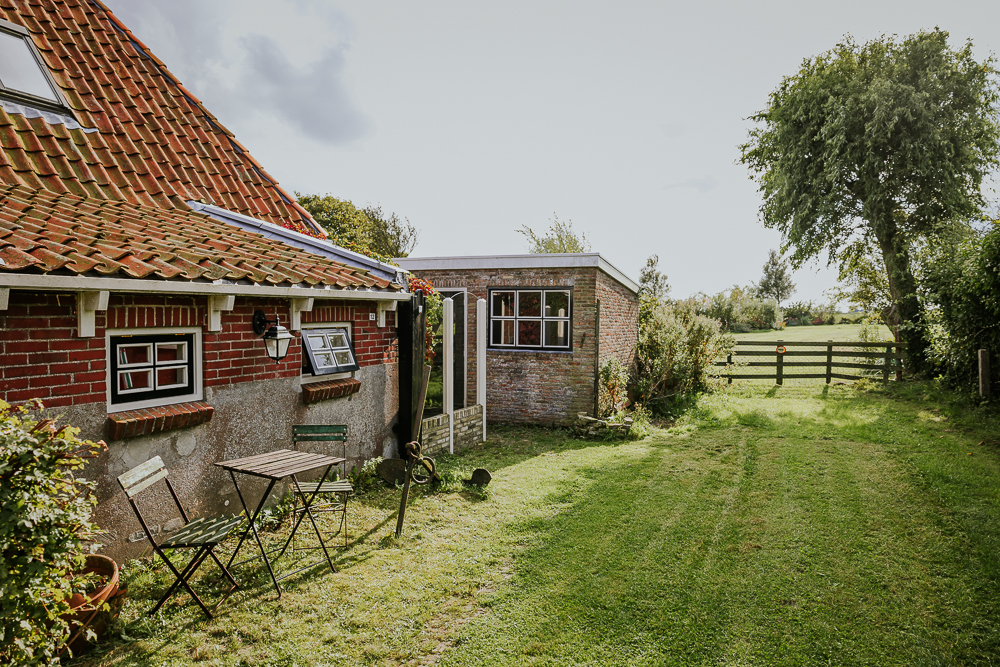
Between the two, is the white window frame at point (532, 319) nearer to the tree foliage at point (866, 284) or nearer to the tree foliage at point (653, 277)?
the tree foliage at point (866, 284)

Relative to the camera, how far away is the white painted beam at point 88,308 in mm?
4172

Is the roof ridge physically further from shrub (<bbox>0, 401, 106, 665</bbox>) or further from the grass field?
the grass field

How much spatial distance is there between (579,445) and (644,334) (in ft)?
20.0

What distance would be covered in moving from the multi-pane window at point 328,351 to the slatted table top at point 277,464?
4.70ft

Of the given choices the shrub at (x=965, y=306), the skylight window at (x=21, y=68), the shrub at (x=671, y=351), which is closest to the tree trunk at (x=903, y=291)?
the shrub at (x=965, y=306)

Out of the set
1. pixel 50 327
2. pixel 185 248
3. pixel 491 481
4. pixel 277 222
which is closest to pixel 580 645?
pixel 491 481

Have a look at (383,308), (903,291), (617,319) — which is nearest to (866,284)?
(903,291)

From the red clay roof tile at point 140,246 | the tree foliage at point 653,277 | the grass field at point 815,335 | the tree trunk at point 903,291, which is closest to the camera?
the red clay roof tile at point 140,246

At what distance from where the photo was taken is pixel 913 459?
8.84 meters

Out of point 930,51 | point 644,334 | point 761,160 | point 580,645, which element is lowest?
point 580,645

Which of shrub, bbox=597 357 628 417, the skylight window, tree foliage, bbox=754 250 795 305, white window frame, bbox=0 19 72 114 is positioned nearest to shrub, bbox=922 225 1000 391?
shrub, bbox=597 357 628 417

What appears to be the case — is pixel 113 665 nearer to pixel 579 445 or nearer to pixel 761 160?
pixel 579 445

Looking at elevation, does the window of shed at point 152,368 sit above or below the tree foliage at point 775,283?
below

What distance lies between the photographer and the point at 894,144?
18.4m
